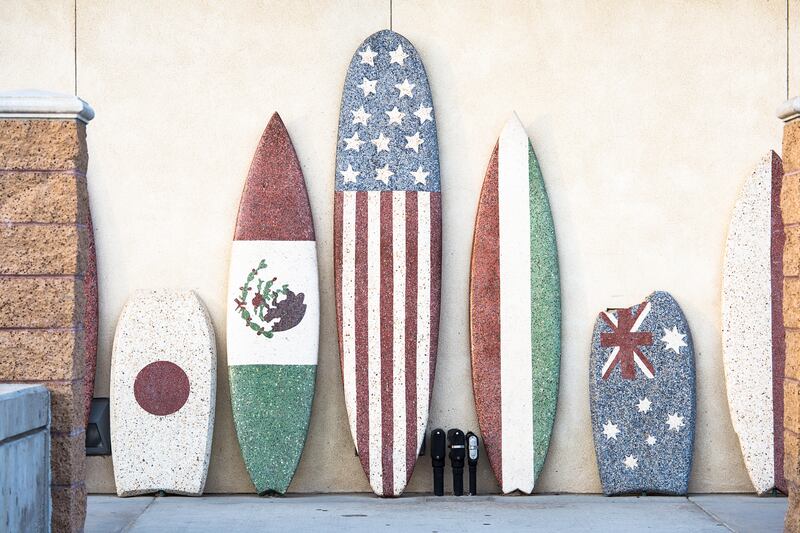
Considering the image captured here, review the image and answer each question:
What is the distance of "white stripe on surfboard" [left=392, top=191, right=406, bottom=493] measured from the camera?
4832 millimetres

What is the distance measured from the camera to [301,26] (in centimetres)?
502

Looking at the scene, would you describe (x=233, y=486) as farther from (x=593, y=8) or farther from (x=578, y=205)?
(x=593, y=8)

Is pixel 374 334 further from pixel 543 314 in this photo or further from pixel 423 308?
pixel 543 314

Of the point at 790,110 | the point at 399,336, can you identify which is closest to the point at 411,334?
the point at 399,336

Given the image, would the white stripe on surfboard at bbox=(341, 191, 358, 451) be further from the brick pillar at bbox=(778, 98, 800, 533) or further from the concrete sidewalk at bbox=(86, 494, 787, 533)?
the brick pillar at bbox=(778, 98, 800, 533)

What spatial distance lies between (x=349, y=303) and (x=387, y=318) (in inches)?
7.0

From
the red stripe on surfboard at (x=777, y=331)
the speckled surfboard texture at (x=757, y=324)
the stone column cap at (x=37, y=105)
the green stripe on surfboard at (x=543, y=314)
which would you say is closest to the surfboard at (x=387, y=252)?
the green stripe on surfboard at (x=543, y=314)

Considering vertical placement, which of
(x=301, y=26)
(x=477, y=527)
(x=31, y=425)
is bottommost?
(x=477, y=527)

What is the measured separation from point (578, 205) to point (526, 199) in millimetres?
256

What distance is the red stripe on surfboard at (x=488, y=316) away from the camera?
16.0 ft

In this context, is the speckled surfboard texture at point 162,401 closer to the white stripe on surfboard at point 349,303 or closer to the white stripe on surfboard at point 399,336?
the white stripe on surfboard at point 349,303

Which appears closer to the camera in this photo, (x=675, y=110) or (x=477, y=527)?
(x=477, y=527)

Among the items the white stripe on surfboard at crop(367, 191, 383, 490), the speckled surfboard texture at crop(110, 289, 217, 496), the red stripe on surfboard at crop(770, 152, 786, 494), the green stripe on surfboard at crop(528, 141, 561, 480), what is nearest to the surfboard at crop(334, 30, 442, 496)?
the white stripe on surfboard at crop(367, 191, 383, 490)

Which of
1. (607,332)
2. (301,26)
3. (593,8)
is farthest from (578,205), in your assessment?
(301,26)
